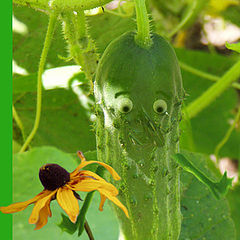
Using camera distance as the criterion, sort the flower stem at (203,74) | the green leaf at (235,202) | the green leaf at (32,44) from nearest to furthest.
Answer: the green leaf at (32,44) < the flower stem at (203,74) < the green leaf at (235,202)

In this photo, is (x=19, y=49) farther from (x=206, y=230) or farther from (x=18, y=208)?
(x=18, y=208)

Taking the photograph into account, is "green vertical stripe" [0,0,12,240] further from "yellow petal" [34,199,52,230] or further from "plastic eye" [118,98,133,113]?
"plastic eye" [118,98,133,113]

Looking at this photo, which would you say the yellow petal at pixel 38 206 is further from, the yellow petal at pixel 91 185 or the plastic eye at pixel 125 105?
the plastic eye at pixel 125 105

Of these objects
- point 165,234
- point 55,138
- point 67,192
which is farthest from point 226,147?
point 67,192

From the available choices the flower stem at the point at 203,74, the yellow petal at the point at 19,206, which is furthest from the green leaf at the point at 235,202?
the yellow petal at the point at 19,206

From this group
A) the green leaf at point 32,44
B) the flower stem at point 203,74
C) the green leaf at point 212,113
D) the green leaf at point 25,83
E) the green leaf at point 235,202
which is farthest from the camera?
the green leaf at point 212,113
